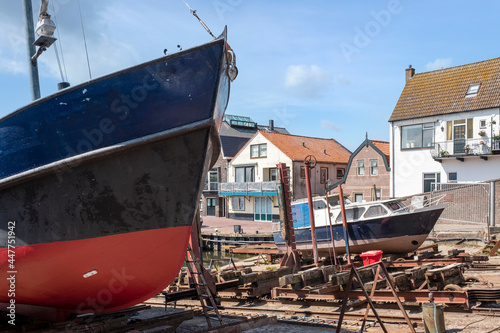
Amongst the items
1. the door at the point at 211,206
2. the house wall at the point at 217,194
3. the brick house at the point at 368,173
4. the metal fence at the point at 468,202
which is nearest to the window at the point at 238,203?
the house wall at the point at 217,194

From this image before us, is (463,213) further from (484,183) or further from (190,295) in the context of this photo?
(190,295)

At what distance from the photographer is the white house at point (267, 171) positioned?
1318 inches

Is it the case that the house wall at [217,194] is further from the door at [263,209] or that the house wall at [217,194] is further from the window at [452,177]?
the window at [452,177]

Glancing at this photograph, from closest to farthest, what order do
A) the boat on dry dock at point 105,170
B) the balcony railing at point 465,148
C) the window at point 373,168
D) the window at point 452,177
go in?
the boat on dry dock at point 105,170 < the balcony railing at point 465,148 < the window at point 452,177 < the window at point 373,168

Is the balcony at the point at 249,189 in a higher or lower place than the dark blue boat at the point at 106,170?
lower

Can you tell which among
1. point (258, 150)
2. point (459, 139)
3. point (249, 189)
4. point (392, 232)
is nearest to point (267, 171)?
point (258, 150)

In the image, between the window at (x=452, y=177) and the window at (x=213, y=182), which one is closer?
the window at (x=452, y=177)

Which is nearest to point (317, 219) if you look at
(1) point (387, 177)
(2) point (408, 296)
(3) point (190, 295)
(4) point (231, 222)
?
(2) point (408, 296)

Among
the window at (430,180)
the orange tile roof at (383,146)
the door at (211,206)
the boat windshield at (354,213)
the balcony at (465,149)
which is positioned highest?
the orange tile roof at (383,146)

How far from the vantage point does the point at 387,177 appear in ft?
93.7

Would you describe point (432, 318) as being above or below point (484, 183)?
below

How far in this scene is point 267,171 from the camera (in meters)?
35.2

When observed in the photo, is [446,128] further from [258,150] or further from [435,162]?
[258,150]

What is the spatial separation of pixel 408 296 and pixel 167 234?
186 inches
